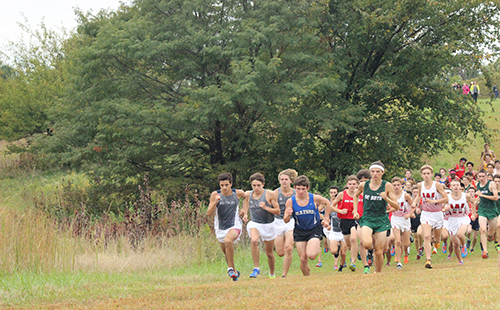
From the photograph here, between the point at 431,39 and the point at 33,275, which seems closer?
the point at 33,275

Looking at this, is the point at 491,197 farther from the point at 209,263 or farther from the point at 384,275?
the point at 209,263

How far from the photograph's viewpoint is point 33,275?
10.7m

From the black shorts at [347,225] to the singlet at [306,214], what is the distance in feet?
5.31

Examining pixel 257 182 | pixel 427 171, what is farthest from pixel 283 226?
pixel 427 171

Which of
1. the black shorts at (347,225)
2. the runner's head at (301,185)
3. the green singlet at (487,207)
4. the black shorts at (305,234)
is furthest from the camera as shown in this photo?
the green singlet at (487,207)

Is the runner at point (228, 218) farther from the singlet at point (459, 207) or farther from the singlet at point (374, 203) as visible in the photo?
the singlet at point (459, 207)

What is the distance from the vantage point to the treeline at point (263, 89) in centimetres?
2255

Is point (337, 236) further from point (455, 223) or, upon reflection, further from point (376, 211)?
point (455, 223)

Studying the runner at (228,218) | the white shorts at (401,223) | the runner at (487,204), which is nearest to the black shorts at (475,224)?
the runner at (487,204)

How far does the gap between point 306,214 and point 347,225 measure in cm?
189

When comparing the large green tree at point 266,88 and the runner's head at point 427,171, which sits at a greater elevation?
the large green tree at point 266,88

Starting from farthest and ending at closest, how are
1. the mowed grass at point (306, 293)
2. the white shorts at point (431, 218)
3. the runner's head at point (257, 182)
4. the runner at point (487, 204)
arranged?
the runner at point (487, 204) → the white shorts at point (431, 218) → the runner's head at point (257, 182) → the mowed grass at point (306, 293)

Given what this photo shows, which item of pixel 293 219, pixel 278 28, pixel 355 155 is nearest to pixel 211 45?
pixel 278 28

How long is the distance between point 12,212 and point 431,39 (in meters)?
20.1
